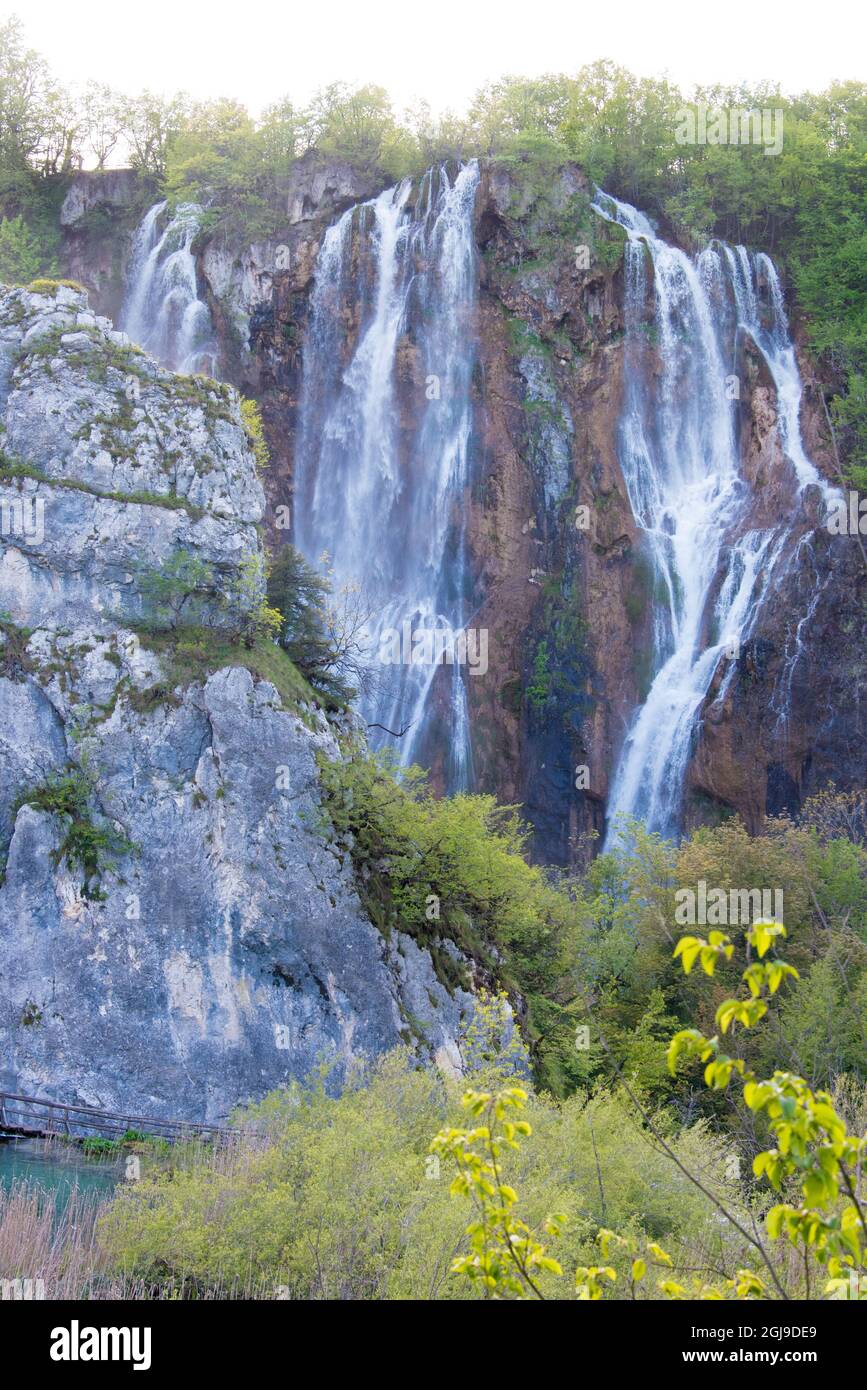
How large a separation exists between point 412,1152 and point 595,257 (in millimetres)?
37389

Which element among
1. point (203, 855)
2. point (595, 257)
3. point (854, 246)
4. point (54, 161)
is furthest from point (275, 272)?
point (203, 855)

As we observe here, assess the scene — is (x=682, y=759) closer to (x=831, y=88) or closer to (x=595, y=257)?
(x=595, y=257)

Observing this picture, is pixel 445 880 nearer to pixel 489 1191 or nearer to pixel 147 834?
pixel 147 834

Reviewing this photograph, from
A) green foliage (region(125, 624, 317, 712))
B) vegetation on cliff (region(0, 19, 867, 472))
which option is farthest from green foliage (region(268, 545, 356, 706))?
vegetation on cliff (region(0, 19, 867, 472))

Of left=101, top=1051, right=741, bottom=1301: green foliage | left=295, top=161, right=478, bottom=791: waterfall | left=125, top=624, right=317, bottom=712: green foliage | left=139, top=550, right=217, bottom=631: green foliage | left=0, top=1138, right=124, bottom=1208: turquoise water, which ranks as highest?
left=295, top=161, right=478, bottom=791: waterfall

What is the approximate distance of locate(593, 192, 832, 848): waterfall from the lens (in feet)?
128

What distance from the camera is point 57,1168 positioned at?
18.8m

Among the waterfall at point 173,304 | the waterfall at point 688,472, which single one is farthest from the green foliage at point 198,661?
the waterfall at point 173,304

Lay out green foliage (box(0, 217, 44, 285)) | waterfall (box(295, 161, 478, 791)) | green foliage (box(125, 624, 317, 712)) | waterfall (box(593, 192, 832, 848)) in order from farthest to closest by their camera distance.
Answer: green foliage (box(0, 217, 44, 285)), waterfall (box(295, 161, 478, 791)), waterfall (box(593, 192, 832, 848)), green foliage (box(125, 624, 317, 712))

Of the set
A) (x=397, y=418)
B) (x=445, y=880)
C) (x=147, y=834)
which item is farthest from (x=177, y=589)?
(x=397, y=418)

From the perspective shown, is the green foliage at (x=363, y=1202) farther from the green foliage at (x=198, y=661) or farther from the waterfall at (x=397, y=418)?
the waterfall at (x=397, y=418)

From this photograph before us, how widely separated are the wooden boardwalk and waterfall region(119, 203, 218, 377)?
31959mm

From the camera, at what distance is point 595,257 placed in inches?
1766

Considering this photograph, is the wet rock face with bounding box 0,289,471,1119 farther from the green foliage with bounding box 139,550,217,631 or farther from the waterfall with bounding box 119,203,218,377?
the waterfall with bounding box 119,203,218,377
